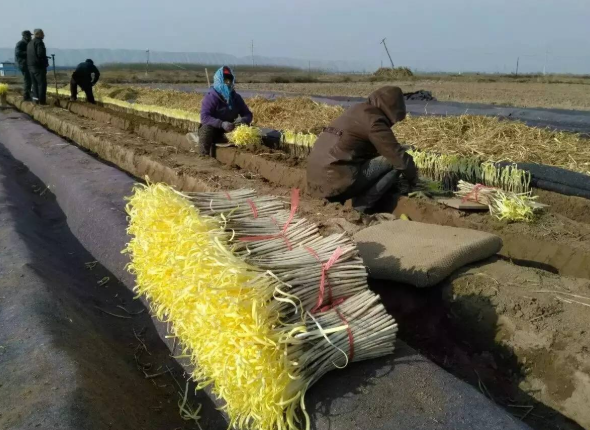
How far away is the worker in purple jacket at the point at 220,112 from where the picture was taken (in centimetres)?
737

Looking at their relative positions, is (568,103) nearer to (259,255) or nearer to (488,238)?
(488,238)

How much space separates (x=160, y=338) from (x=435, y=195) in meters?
2.94

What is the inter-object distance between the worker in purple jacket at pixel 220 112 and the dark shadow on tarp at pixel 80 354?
362 cm

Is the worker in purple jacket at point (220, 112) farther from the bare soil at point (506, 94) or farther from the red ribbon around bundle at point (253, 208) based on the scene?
the bare soil at point (506, 94)

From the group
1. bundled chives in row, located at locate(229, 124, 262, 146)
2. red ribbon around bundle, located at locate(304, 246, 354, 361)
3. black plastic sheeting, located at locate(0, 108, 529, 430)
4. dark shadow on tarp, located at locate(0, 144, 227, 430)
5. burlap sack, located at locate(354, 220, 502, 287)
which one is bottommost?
dark shadow on tarp, located at locate(0, 144, 227, 430)

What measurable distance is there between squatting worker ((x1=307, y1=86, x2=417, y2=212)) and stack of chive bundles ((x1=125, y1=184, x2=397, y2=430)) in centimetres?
215

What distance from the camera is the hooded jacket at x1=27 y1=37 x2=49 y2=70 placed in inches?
558

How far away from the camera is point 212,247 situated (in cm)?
214

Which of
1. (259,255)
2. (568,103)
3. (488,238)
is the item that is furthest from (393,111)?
(568,103)

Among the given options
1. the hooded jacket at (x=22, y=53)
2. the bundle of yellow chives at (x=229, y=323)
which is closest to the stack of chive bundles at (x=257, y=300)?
the bundle of yellow chives at (x=229, y=323)

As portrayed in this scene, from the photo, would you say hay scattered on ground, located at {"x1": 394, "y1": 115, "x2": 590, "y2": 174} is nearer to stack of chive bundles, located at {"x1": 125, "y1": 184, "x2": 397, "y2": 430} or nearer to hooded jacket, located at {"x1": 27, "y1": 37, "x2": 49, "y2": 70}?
stack of chive bundles, located at {"x1": 125, "y1": 184, "x2": 397, "y2": 430}

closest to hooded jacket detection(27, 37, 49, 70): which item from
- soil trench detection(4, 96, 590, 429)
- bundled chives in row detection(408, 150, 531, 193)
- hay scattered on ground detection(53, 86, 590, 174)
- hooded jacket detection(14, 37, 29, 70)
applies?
hooded jacket detection(14, 37, 29, 70)

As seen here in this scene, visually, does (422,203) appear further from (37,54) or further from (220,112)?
(37,54)

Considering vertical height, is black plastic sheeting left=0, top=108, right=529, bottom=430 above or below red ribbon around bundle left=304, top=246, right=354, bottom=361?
below
